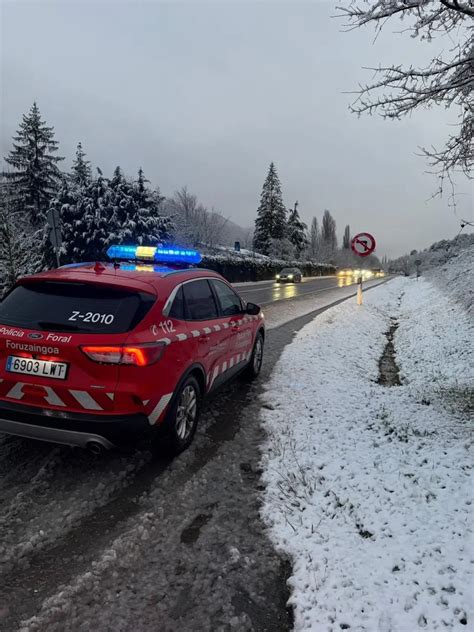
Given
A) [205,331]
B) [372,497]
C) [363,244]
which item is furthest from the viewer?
[363,244]

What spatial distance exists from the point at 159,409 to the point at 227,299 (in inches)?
88.4

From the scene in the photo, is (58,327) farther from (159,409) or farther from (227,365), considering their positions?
(227,365)

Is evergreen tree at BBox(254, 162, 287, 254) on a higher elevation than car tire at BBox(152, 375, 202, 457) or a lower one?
higher

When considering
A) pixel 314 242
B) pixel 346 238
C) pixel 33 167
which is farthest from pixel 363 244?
pixel 346 238

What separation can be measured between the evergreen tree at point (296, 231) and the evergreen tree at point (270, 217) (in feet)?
18.1

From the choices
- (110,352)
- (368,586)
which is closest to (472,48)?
(110,352)

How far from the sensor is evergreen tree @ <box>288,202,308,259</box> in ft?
236

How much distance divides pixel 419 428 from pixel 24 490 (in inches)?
156

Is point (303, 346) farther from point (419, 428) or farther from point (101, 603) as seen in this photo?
point (101, 603)

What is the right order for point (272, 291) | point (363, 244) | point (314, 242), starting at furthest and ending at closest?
1. point (314, 242)
2. point (272, 291)
3. point (363, 244)

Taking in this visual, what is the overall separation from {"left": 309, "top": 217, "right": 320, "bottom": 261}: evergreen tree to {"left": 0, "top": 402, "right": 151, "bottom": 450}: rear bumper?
291ft

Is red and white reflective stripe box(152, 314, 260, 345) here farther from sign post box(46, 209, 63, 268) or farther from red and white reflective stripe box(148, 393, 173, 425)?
sign post box(46, 209, 63, 268)

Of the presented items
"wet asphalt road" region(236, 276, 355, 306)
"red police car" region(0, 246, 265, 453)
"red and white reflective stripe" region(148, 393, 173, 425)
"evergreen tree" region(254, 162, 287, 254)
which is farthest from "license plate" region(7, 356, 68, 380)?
"evergreen tree" region(254, 162, 287, 254)

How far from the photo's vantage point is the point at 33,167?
42.6 metres
